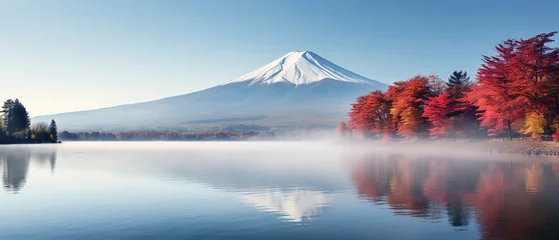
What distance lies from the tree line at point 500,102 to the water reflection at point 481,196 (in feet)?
75.6

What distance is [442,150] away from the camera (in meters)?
69.3

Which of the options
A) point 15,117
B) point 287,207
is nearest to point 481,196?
point 287,207

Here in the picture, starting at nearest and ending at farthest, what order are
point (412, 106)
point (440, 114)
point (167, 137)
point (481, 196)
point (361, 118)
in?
point (481, 196)
point (440, 114)
point (412, 106)
point (361, 118)
point (167, 137)

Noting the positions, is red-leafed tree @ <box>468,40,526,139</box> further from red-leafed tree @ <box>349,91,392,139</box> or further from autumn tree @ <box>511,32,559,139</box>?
red-leafed tree @ <box>349,91,392,139</box>

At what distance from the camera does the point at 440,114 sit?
236 ft

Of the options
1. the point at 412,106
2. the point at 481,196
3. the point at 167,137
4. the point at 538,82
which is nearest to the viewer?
the point at 481,196

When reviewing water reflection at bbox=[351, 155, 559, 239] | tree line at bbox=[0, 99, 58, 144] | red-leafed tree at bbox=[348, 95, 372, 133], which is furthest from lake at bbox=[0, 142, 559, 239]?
tree line at bbox=[0, 99, 58, 144]

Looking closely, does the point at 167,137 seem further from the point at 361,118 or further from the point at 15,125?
the point at 361,118

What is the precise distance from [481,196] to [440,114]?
52.6 metres

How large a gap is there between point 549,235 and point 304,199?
9.73 meters

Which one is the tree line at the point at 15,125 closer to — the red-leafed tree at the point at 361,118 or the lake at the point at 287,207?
the red-leafed tree at the point at 361,118

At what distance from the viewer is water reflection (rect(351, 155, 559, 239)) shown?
1519 cm

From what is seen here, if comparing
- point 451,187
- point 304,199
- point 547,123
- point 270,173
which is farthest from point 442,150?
point 304,199

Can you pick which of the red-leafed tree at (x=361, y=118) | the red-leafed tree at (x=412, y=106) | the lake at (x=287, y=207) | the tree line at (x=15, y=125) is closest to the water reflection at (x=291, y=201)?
the lake at (x=287, y=207)
